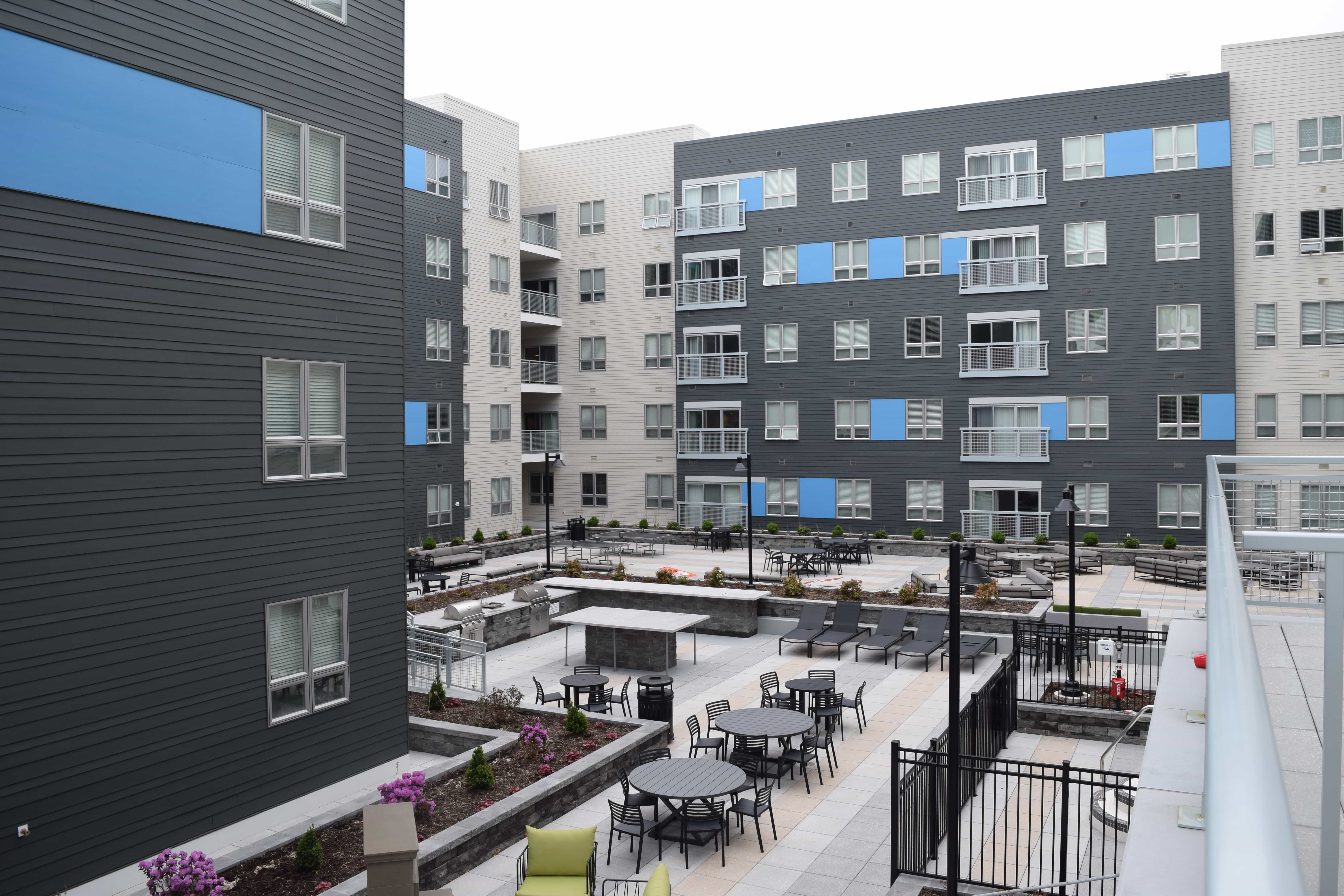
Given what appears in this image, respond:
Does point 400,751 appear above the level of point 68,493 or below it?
below

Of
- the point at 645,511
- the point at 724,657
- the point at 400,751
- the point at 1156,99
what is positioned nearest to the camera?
the point at 400,751

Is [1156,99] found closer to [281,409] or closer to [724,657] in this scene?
[724,657]

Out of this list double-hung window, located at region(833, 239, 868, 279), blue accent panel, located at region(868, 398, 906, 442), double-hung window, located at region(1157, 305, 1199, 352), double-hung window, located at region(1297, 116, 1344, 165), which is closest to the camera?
double-hung window, located at region(1297, 116, 1344, 165)

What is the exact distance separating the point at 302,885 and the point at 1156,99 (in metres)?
37.4

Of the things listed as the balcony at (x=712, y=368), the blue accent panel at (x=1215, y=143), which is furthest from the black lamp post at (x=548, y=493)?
the blue accent panel at (x=1215, y=143)

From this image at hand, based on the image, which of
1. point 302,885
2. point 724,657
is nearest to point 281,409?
point 302,885

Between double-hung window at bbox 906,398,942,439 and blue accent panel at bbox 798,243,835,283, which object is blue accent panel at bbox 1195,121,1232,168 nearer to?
double-hung window at bbox 906,398,942,439

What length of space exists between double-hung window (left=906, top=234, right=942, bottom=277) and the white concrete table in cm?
2195

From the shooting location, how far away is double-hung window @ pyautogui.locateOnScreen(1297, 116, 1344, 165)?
3344cm

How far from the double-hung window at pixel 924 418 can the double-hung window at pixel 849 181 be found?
29.0 ft

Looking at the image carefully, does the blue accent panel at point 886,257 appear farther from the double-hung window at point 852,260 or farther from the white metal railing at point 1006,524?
the white metal railing at point 1006,524

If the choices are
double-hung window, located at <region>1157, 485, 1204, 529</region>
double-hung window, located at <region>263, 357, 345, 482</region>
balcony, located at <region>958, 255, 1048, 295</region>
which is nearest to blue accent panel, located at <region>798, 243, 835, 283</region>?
balcony, located at <region>958, 255, 1048, 295</region>

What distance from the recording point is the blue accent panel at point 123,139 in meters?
10.2

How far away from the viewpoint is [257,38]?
12766 millimetres
